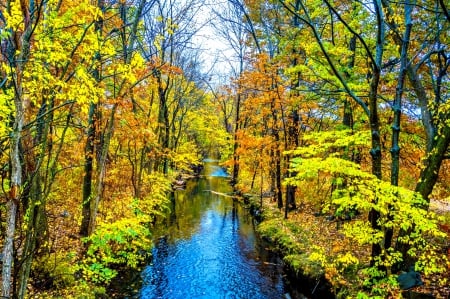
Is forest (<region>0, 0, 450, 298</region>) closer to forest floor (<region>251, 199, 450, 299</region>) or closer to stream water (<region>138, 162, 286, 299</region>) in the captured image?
forest floor (<region>251, 199, 450, 299</region>)

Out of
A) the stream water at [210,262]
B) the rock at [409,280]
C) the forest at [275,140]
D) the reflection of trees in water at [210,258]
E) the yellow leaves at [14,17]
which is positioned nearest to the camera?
the yellow leaves at [14,17]

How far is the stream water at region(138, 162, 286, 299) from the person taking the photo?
10.8 metres

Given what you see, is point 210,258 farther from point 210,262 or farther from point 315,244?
point 315,244

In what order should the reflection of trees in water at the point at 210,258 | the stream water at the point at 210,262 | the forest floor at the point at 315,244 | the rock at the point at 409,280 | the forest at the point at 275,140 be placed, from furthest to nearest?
1. the reflection of trees in water at the point at 210,258
2. the stream water at the point at 210,262
3. the forest floor at the point at 315,244
4. the rock at the point at 409,280
5. the forest at the point at 275,140

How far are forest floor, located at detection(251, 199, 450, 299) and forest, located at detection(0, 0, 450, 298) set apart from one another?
7cm

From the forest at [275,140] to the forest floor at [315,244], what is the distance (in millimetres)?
74

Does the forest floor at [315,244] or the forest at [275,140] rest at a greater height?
the forest at [275,140]

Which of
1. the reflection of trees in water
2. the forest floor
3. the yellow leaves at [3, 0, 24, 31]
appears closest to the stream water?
the reflection of trees in water

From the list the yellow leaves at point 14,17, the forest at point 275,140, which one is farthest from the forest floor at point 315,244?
the yellow leaves at point 14,17

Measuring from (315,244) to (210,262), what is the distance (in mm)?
4264

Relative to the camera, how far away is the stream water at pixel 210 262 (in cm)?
1083

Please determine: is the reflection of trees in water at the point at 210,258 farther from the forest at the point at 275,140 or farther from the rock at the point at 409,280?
the rock at the point at 409,280

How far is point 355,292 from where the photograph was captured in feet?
28.7

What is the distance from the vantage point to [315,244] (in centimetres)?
1277
